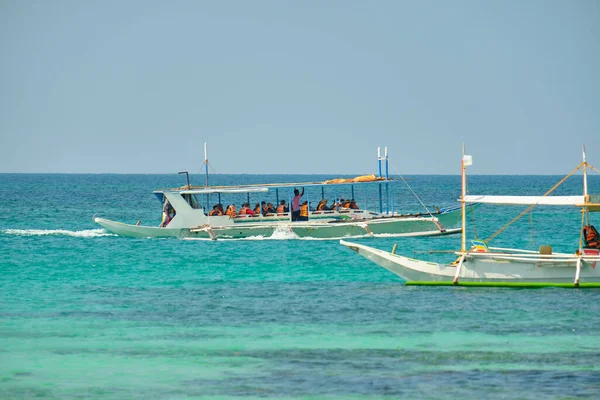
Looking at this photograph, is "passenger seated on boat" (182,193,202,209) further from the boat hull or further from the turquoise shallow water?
the turquoise shallow water

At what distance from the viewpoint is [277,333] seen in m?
21.1

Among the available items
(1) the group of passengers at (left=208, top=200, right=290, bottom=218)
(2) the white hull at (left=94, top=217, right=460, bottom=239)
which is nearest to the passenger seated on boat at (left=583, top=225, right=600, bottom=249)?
(2) the white hull at (left=94, top=217, right=460, bottom=239)

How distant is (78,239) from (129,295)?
63.4 ft

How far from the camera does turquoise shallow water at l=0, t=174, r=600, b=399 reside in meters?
16.7

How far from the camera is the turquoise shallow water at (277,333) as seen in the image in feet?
54.8

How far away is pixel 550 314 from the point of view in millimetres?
23172

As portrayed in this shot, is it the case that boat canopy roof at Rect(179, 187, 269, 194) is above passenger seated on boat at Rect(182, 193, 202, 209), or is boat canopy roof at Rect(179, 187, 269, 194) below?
above

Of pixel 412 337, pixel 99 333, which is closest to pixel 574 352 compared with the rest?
pixel 412 337

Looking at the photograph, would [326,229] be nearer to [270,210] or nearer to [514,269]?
[270,210]

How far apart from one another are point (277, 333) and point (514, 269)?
880 cm

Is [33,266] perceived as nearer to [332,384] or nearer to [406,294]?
[406,294]

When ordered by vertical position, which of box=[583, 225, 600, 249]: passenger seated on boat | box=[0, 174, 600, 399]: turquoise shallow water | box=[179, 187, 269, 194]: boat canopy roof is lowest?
box=[0, 174, 600, 399]: turquoise shallow water

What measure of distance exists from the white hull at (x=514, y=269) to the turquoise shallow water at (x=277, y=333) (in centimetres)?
54

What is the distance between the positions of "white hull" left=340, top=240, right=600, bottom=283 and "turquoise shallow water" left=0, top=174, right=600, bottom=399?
536mm
